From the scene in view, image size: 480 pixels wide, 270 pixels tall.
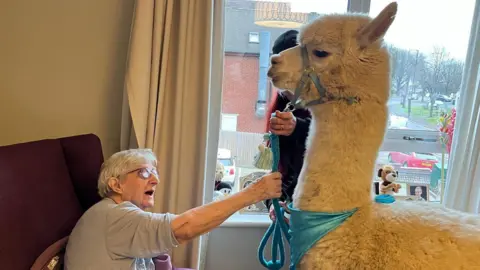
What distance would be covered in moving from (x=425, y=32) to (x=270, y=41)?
0.89 m

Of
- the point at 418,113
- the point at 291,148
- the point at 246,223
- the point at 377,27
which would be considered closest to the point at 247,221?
the point at 246,223

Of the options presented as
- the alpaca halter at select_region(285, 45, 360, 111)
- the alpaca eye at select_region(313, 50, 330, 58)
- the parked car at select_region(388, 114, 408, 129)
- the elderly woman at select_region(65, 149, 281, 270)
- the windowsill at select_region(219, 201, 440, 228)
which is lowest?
the windowsill at select_region(219, 201, 440, 228)

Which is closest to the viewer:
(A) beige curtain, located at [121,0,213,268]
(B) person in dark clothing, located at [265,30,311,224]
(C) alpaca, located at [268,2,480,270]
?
(C) alpaca, located at [268,2,480,270]

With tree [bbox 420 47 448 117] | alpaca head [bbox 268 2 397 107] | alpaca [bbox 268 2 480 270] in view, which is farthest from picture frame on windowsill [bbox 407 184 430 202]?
alpaca head [bbox 268 2 397 107]

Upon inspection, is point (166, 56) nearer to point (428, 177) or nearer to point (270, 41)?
point (270, 41)

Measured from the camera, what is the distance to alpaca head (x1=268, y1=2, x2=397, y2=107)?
1.06m

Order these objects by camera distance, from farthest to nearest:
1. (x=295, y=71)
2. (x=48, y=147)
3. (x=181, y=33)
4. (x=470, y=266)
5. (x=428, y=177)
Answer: (x=428, y=177) → (x=181, y=33) → (x=48, y=147) → (x=295, y=71) → (x=470, y=266)

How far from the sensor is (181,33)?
70.3 inches

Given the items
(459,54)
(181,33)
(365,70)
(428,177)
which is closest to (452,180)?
(428,177)

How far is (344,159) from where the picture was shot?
1046 millimetres

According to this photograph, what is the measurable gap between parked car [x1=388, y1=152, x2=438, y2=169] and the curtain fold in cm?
35

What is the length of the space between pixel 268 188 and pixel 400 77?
1468 millimetres

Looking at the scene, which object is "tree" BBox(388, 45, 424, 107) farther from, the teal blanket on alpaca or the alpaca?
the teal blanket on alpaca

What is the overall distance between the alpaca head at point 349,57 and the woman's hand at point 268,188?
0.28 meters
